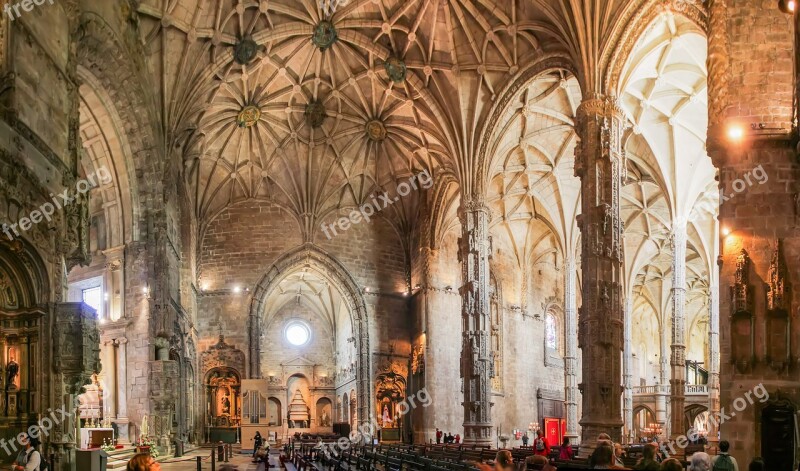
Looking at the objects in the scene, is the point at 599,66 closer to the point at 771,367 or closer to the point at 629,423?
the point at 771,367

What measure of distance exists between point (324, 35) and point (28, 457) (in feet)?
74.0

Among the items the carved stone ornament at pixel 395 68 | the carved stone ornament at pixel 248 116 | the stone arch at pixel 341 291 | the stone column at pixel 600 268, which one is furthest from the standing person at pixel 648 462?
the stone arch at pixel 341 291

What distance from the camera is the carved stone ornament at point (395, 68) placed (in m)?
33.4

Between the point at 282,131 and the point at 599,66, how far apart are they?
20854 millimetres

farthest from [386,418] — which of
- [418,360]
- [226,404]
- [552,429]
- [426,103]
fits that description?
[426,103]

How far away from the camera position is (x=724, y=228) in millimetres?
15914

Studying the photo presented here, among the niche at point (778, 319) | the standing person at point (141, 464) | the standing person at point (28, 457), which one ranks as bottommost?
the standing person at point (28, 457)

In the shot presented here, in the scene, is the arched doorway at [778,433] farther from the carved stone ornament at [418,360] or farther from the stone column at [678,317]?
the carved stone ornament at [418,360]

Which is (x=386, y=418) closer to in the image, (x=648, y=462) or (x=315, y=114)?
(x=315, y=114)

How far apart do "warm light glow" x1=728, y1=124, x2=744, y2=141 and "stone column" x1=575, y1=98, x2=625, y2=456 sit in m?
6.13

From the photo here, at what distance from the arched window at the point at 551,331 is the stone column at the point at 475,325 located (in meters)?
15.1

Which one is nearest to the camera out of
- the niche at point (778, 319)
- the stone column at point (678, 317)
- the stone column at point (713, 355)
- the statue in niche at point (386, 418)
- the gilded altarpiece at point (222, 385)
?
the niche at point (778, 319)

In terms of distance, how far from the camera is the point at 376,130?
3934 centimetres

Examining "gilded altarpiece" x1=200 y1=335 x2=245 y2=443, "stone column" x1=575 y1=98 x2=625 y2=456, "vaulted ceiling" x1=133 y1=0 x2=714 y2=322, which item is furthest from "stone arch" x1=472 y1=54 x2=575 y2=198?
"gilded altarpiece" x1=200 y1=335 x2=245 y2=443
